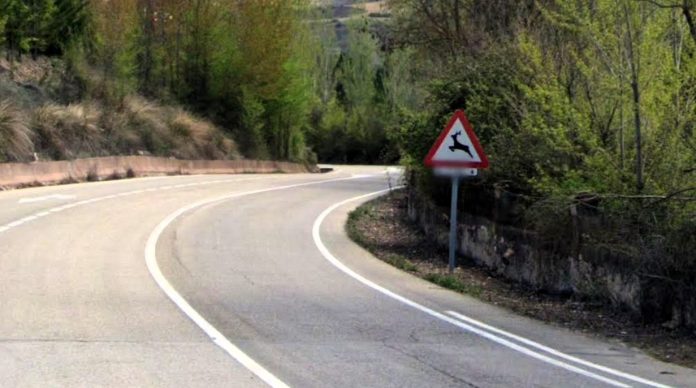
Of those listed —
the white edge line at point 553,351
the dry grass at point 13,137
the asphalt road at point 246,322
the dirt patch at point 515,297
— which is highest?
the dry grass at point 13,137

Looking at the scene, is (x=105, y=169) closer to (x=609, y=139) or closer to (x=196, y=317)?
(x=609, y=139)

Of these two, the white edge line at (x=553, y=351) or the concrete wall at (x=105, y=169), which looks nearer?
the white edge line at (x=553, y=351)

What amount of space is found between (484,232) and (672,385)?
7.63 metres

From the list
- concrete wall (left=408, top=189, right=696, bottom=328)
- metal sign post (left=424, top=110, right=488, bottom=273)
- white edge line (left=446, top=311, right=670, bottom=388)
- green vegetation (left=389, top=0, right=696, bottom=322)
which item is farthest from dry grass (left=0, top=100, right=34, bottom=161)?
white edge line (left=446, top=311, right=670, bottom=388)

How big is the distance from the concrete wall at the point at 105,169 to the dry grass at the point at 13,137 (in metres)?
1.28

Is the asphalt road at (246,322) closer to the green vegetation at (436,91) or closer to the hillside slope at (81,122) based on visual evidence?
the green vegetation at (436,91)

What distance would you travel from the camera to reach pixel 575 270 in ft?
43.3

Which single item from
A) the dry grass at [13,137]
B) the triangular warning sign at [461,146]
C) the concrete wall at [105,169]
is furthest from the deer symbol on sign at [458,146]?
the dry grass at [13,137]

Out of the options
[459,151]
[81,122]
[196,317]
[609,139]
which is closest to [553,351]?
[196,317]

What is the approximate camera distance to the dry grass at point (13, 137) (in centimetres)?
2952

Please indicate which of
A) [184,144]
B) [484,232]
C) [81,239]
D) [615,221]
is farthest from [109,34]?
[615,221]

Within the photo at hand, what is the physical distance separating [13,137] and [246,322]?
21.5 meters

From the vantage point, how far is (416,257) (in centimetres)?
1777

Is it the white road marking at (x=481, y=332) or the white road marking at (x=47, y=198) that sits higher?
the white road marking at (x=47, y=198)
